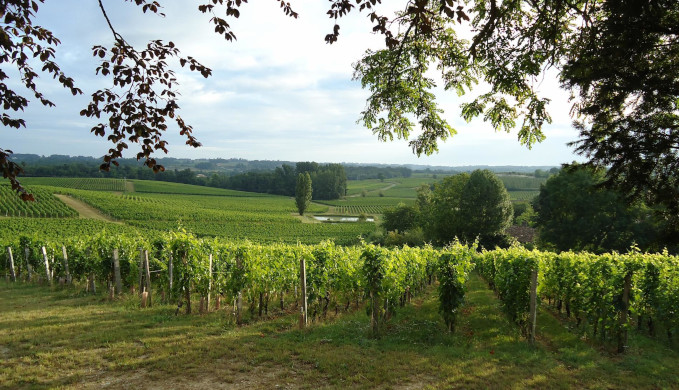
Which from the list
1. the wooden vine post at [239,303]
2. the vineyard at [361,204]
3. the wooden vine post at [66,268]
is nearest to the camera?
the wooden vine post at [239,303]

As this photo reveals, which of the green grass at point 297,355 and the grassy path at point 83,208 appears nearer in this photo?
the green grass at point 297,355

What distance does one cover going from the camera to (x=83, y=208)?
6062cm

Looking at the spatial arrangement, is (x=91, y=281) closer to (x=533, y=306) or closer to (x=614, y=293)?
(x=533, y=306)

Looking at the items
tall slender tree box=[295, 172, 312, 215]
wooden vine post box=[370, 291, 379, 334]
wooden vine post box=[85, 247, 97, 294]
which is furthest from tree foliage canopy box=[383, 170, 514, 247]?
tall slender tree box=[295, 172, 312, 215]

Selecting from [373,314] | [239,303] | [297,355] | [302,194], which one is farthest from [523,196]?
[297,355]

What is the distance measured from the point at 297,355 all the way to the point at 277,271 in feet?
13.4

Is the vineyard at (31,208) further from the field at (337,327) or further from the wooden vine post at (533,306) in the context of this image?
the wooden vine post at (533,306)

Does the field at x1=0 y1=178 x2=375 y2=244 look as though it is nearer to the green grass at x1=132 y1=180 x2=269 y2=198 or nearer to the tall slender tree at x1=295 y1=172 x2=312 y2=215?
the tall slender tree at x1=295 y1=172 x2=312 y2=215

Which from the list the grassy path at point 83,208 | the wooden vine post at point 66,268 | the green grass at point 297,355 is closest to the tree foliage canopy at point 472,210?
the green grass at point 297,355

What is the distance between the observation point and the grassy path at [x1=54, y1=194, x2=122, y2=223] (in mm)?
56938

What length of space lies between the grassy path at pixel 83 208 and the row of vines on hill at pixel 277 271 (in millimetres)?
50783

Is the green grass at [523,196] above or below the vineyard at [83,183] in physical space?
below

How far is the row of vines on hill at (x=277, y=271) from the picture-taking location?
8.71 metres

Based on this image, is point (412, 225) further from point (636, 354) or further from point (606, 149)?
point (606, 149)
